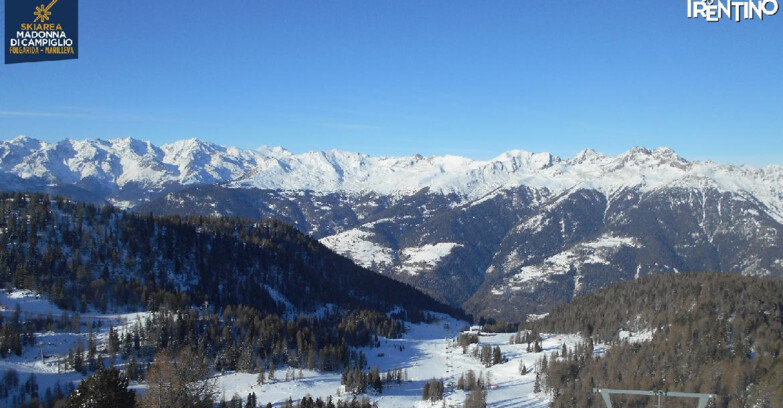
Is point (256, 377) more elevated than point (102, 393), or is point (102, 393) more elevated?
point (102, 393)

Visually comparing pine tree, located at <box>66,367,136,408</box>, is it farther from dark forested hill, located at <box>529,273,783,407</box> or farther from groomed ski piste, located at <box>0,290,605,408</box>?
dark forested hill, located at <box>529,273,783,407</box>

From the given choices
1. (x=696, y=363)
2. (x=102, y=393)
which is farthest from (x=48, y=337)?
(x=696, y=363)

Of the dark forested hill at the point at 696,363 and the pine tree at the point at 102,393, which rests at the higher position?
the pine tree at the point at 102,393

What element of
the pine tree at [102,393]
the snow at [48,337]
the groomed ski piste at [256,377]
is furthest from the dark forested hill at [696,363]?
the snow at [48,337]

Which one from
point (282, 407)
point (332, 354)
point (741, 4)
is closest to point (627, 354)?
point (332, 354)

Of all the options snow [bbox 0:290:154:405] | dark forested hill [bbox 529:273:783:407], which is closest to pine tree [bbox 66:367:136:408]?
snow [bbox 0:290:154:405]

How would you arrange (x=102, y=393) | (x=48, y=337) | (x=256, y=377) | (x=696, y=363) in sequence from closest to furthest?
(x=102, y=393) < (x=48, y=337) < (x=696, y=363) < (x=256, y=377)

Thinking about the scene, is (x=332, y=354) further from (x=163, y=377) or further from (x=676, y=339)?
(x=163, y=377)

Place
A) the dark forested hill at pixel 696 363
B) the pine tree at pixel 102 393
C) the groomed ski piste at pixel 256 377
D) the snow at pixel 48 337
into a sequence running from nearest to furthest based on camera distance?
1. the pine tree at pixel 102 393
2. the snow at pixel 48 337
3. the dark forested hill at pixel 696 363
4. the groomed ski piste at pixel 256 377

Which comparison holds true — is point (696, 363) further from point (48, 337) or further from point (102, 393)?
point (48, 337)

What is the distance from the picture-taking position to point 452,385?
7160 inches

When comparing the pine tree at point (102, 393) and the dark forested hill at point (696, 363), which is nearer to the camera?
the pine tree at point (102, 393)

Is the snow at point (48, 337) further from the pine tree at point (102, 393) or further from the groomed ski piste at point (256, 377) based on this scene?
the pine tree at point (102, 393)

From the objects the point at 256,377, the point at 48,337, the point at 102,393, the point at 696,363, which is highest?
the point at 102,393
